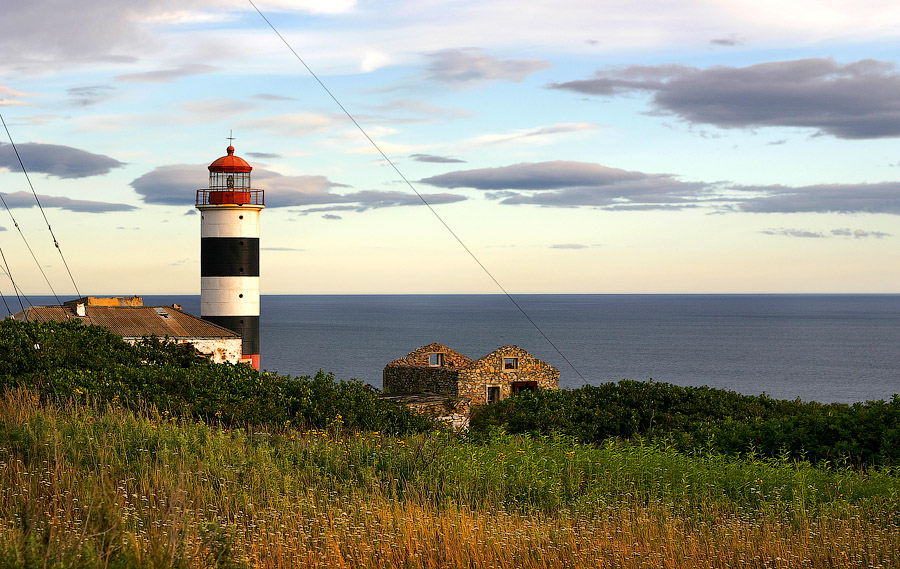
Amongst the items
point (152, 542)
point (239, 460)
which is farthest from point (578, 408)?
point (152, 542)

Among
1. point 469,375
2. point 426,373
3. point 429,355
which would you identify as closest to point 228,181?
point 429,355

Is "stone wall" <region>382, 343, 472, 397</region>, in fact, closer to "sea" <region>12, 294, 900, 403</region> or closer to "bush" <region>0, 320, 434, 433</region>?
"bush" <region>0, 320, 434, 433</region>

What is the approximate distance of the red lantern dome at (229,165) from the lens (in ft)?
111

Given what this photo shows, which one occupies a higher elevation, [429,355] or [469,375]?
[429,355]

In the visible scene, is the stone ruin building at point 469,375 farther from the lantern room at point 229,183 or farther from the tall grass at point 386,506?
the tall grass at point 386,506

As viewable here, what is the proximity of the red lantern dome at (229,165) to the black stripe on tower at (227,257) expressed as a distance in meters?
2.93

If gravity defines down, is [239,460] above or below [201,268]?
below

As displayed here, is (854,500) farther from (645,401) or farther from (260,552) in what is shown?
(645,401)

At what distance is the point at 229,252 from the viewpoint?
33.1 meters

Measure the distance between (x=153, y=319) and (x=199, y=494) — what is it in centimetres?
2722

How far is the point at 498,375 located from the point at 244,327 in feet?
34.4

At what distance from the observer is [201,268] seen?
110 feet

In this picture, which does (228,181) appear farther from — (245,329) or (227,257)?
(245,329)

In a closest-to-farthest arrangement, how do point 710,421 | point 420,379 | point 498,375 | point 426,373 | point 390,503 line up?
point 390,503
point 710,421
point 498,375
point 426,373
point 420,379
